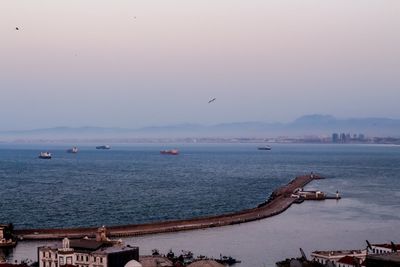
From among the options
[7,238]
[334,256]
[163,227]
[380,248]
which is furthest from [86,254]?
[163,227]

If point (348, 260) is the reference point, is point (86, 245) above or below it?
above

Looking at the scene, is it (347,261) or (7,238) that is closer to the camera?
(347,261)

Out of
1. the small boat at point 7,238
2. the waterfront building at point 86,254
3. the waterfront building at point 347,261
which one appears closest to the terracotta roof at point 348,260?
the waterfront building at point 347,261

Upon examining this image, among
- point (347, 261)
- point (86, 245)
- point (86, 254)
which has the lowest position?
point (347, 261)

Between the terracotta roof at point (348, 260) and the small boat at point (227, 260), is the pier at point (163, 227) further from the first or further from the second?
the terracotta roof at point (348, 260)

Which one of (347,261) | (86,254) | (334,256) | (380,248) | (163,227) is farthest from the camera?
(163,227)

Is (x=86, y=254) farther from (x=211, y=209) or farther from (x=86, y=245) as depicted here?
(x=211, y=209)

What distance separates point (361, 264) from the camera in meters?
33.9

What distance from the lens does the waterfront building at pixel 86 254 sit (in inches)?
1296

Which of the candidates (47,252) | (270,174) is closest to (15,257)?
(47,252)

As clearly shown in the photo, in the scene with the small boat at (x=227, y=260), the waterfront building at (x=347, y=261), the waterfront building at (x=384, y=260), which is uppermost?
the waterfront building at (x=384, y=260)

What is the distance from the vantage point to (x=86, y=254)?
111ft

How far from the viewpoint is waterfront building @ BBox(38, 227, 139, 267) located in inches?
1296

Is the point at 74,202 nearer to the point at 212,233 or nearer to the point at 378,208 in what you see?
the point at 212,233
